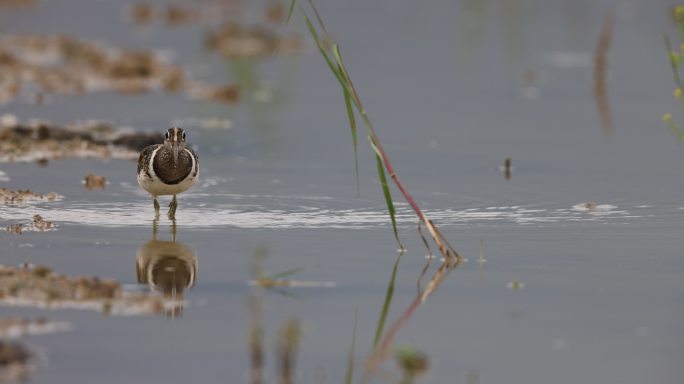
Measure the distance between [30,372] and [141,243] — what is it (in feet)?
10.1

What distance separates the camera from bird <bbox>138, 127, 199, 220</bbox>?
33.2 feet

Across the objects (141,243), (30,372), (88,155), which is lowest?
(30,372)

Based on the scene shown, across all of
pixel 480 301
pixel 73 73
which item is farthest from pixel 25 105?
pixel 480 301

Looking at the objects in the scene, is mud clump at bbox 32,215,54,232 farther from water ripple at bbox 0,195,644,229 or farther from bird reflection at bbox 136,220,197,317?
bird reflection at bbox 136,220,197,317

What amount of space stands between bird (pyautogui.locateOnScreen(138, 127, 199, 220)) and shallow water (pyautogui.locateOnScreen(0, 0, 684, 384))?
0.72ft

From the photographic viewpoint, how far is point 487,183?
11.6 metres

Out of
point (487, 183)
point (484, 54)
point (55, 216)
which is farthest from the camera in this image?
point (484, 54)

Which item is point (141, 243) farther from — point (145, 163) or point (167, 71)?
point (167, 71)

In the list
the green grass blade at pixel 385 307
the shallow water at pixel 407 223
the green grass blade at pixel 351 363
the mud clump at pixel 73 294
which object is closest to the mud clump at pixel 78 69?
the shallow water at pixel 407 223

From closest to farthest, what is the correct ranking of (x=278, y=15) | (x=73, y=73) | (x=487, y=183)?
(x=487, y=183)
(x=73, y=73)
(x=278, y=15)

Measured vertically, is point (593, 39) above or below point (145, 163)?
above

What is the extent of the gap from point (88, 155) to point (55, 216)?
2.96 m

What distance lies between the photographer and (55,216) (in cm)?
997

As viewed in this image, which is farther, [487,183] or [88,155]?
[88,155]
